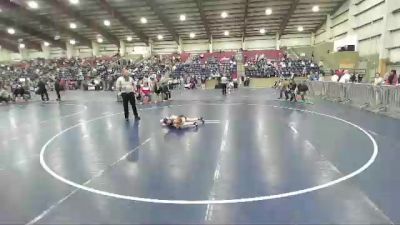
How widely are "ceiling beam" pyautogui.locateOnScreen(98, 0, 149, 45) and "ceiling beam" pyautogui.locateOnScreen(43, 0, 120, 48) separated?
3.85 m

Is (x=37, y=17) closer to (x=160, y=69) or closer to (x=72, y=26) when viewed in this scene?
(x=72, y=26)

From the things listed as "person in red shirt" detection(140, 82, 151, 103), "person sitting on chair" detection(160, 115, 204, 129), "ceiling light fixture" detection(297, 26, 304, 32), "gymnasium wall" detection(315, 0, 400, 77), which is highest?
"ceiling light fixture" detection(297, 26, 304, 32)

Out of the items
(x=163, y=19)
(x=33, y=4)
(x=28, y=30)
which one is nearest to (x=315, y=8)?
(x=163, y=19)

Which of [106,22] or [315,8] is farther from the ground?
[315,8]

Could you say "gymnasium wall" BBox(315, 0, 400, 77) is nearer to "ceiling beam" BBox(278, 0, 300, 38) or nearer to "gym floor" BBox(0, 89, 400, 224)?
"ceiling beam" BBox(278, 0, 300, 38)

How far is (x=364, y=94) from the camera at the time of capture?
51.6 feet

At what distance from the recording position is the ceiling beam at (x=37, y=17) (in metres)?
34.1

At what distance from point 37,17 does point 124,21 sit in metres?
9.57

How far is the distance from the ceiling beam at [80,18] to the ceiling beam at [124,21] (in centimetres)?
385

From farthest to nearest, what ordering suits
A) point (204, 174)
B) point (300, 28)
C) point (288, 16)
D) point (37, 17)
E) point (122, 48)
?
1. point (122, 48)
2. point (300, 28)
3. point (37, 17)
4. point (288, 16)
5. point (204, 174)

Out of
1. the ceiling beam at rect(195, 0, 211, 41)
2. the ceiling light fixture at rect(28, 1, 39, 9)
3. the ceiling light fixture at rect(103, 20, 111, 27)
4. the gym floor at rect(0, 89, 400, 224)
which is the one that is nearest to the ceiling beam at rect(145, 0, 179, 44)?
the ceiling beam at rect(195, 0, 211, 41)

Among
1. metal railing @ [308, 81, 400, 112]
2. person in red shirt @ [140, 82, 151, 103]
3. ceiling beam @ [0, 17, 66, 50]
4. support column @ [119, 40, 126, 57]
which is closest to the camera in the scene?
metal railing @ [308, 81, 400, 112]

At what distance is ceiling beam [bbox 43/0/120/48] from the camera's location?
3366 centimetres

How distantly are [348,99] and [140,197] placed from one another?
600 inches
